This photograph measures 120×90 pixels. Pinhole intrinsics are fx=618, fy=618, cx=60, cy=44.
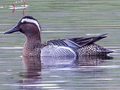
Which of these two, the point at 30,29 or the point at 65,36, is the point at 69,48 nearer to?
the point at 30,29

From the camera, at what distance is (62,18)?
22.6 meters

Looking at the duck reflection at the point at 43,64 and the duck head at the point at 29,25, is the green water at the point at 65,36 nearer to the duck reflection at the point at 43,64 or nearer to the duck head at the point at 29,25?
the duck reflection at the point at 43,64

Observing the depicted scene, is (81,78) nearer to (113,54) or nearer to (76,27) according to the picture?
(113,54)

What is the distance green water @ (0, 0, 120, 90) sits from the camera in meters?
12.9

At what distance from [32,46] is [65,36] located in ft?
6.70

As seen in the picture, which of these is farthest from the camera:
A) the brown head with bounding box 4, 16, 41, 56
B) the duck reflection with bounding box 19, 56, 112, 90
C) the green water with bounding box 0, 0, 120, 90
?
the brown head with bounding box 4, 16, 41, 56

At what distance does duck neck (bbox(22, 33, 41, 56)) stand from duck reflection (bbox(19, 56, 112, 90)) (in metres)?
0.25

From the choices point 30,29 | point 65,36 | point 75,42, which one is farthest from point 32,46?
point 65,36

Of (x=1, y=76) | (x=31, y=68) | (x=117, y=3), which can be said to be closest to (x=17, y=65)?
(x=31, y=68)

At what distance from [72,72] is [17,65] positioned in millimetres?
1670

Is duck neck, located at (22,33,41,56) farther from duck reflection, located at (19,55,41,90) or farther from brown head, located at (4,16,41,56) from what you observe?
duck reflection, located at (19,55,41,90)

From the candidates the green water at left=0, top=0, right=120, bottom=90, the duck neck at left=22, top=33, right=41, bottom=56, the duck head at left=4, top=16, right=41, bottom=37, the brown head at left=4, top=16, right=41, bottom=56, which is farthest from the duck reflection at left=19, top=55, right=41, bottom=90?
the duck head at left=4, top=16, right=41, bottom=37

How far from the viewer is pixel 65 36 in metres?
18.8

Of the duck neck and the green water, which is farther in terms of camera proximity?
the duck neck
